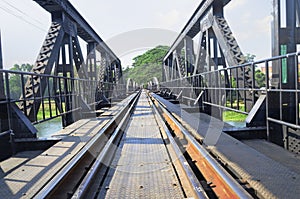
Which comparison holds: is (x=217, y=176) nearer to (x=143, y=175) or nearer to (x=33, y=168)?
(x=143, y=175)

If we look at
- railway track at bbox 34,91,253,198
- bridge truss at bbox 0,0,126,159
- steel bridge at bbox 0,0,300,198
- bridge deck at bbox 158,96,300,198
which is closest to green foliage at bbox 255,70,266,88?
steel bridge at bbox 0,0,300,198

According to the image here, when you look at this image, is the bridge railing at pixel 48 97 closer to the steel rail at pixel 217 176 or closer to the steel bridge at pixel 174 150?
the steel bridge at pixel 174 150

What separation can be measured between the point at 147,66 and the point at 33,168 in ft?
275

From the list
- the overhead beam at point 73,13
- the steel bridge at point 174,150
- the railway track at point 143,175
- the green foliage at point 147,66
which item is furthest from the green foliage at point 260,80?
the green foliage at point 147,66

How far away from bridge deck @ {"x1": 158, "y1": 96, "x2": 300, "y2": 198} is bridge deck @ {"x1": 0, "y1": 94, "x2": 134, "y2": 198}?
1.79 meters

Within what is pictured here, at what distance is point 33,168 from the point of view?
283 cm

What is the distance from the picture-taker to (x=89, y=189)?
2.25 m

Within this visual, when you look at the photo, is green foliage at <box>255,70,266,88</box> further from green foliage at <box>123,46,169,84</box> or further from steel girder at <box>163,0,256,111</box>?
green foliage at <box>123,46,169,84</box>

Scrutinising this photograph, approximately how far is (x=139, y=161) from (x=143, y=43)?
10.9 meters

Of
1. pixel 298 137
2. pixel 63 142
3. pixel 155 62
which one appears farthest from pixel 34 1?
pixel 155 62

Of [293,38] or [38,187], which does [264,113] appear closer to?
[293,38]

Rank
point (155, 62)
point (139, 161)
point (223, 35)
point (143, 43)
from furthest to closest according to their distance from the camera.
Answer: point (155, 62) < point (143, 43) < point (223, 35) < point (139, 161)

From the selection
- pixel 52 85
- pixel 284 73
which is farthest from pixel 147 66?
pixel 284 73

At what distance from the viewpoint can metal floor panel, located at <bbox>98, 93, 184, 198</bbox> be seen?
2180 millimetres
